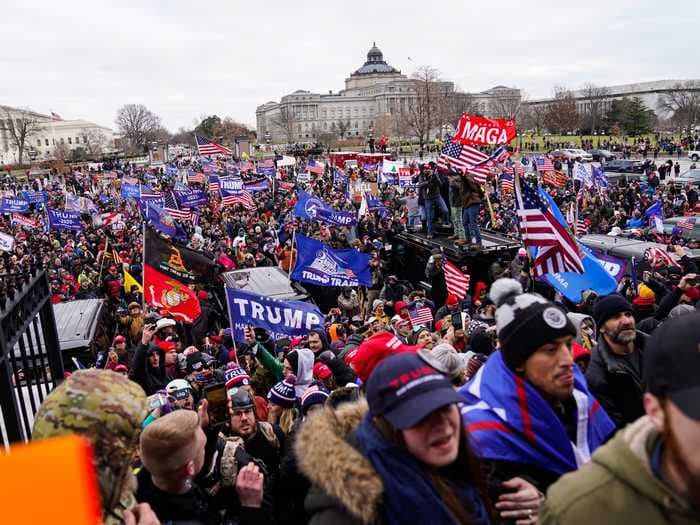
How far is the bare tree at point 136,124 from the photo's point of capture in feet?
373

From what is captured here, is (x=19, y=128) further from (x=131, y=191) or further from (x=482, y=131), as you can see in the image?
(x=482, y=131)

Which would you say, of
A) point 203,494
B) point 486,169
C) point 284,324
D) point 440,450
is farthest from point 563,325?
point 486,169

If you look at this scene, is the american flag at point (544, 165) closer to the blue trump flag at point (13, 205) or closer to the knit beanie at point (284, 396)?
the blue trump flag at point (13, 205)

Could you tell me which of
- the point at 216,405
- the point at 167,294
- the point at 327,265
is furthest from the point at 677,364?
the point at 327,265

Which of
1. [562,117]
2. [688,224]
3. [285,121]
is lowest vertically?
[688,224]

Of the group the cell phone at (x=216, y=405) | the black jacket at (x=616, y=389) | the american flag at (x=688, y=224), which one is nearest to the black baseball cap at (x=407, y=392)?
the black jacket at (x=616, y=389)

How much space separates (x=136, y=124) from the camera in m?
115

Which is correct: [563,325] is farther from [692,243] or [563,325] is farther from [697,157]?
[697,157]

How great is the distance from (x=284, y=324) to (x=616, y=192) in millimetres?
22509

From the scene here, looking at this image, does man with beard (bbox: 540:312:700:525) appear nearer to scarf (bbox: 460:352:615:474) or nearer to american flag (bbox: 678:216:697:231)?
scarf (bbox: 460:352:615:474)

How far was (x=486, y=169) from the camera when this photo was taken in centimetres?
1177

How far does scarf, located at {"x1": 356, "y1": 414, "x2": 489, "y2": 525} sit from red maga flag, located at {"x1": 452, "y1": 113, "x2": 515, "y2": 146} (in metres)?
10.5

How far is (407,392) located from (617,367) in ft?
6.80

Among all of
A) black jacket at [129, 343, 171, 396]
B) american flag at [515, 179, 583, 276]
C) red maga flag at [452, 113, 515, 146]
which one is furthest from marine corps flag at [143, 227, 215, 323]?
red maga flag at [452, 113, 515, 146]
